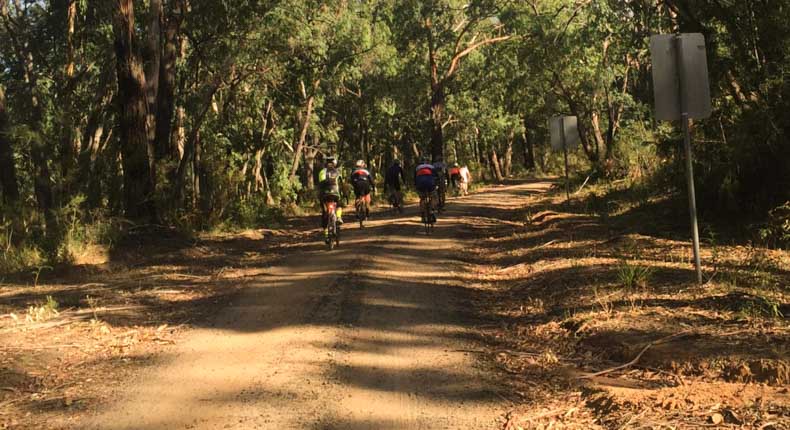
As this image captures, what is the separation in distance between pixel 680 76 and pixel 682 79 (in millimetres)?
42

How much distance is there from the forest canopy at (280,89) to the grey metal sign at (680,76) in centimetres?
360

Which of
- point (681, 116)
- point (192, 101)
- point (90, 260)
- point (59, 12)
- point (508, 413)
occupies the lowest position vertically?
point (508, 413)

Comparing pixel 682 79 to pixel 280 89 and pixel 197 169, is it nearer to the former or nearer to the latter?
pixel 280 89

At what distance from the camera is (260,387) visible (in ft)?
19.5

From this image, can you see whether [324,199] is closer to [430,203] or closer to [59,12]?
[430,203]

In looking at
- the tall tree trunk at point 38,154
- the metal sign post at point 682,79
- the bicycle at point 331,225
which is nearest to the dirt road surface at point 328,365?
the metal sign post at point 682,79

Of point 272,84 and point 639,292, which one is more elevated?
point 272,84

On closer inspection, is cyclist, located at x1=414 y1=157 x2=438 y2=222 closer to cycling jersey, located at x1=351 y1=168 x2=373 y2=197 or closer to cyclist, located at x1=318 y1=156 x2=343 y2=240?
cycling jersey, located at x1=351 y1=168 x2=373 y2=197

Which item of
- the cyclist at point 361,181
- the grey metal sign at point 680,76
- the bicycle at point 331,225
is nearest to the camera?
the grey metal sign at point 680,76

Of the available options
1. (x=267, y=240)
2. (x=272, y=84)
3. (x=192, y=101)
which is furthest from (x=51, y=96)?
(x=267, y=240)

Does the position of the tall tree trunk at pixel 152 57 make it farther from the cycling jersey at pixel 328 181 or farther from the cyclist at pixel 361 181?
the cyclist at pixel 361 181

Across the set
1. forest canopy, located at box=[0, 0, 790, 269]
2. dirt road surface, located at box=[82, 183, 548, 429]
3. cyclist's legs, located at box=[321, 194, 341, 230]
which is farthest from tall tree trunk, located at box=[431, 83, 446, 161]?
dirt road surface, located at box=[82, 183, 548, 429]

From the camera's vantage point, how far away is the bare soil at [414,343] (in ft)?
17.5

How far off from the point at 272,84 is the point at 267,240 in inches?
252
